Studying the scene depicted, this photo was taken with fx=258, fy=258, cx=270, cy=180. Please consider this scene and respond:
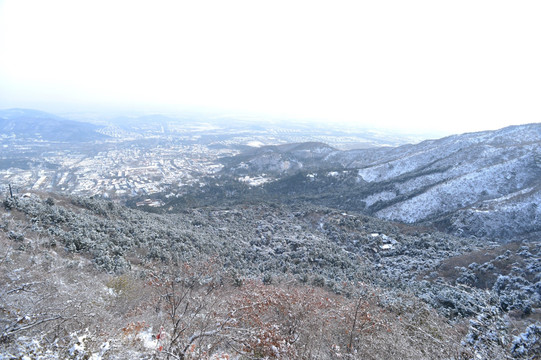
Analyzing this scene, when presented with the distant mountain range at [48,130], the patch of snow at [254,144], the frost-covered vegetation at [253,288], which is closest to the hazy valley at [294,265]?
the frost-covered vegetation at [253,288]

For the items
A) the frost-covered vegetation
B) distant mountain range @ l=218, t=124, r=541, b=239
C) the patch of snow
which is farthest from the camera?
the patch of snow

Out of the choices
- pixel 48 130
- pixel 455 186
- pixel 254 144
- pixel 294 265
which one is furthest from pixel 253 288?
pixel 48 130

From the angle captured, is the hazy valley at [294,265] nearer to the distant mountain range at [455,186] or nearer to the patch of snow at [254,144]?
the distant mountain range at [455,186]

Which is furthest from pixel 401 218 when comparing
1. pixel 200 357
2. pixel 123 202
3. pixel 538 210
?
pixel 123 202

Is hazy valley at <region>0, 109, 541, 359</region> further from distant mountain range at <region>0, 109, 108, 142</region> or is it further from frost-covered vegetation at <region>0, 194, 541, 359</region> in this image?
distant mountain range at <region>0, 109, 108, 142</region>

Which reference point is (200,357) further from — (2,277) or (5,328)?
(2,277)

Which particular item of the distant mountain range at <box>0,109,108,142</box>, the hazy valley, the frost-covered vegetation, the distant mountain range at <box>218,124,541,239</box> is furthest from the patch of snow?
the frost-covered vegetation

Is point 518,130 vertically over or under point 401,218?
over
